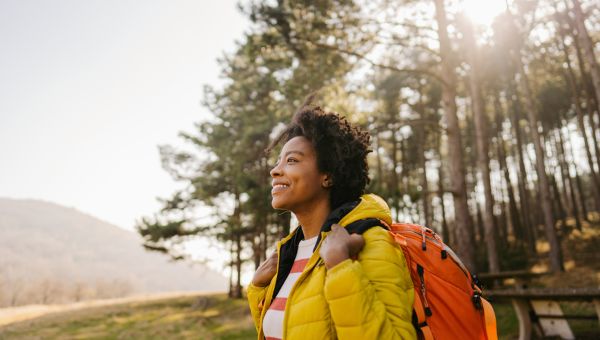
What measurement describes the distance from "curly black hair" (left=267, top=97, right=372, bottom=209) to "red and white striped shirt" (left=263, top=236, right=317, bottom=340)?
29cm

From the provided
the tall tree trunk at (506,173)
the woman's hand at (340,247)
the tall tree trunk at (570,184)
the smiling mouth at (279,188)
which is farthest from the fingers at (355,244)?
the tall tree trunk at (570,184)

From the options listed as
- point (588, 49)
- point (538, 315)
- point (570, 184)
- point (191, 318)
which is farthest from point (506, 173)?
point (191, 318)

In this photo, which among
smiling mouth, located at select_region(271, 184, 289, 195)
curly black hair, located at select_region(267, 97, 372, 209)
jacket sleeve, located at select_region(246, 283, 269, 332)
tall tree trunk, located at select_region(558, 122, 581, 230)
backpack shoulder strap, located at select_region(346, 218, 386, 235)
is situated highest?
tall tree trunk, located at select_region(558, 122, 581, 230)

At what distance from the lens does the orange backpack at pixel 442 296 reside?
1.45 metres

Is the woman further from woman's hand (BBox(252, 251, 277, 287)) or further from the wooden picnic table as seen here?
the wooden picnic table

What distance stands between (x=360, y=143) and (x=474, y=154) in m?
24.0

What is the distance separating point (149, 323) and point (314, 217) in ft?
54.1

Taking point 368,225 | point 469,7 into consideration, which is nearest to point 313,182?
point 368,225

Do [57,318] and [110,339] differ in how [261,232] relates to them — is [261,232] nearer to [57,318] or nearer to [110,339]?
[110,339]

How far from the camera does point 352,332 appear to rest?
4.62 feet

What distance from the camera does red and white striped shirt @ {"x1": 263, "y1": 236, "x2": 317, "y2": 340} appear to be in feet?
6.21

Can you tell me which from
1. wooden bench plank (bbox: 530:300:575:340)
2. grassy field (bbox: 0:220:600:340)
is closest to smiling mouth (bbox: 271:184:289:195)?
wooden bench plank (bbox: 530:300:575:340)

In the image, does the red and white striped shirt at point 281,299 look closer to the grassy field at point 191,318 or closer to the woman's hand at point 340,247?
the woman's hand at point 340,247

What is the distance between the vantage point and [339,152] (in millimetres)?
2080
